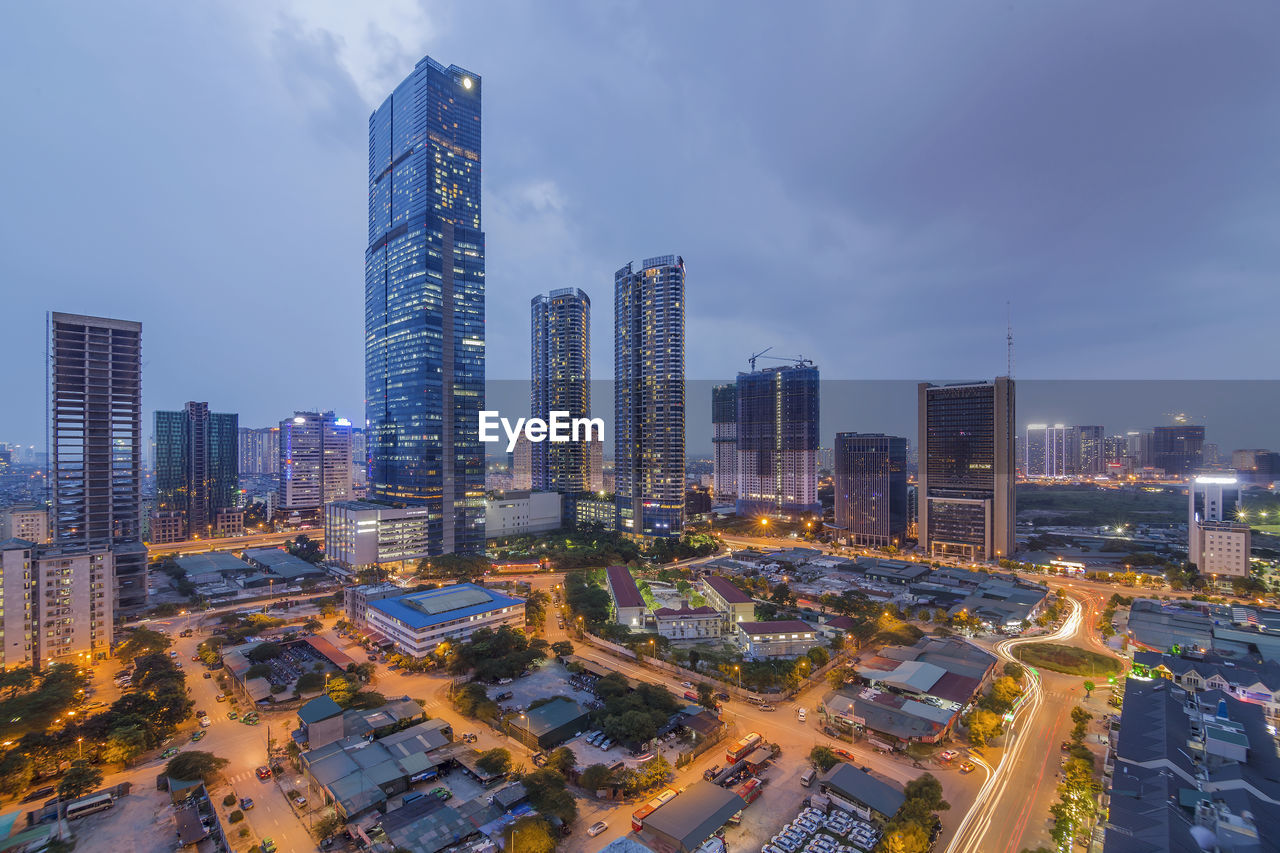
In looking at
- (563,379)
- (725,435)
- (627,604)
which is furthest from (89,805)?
(725,435)

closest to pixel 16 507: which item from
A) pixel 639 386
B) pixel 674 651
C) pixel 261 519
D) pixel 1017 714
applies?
pixel 261 519

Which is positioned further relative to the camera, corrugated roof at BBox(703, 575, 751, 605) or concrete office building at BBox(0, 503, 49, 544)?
concrete office building at BBox(0, 503, 49, 544)

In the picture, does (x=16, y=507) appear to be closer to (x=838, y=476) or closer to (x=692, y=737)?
(x=692, y=737)

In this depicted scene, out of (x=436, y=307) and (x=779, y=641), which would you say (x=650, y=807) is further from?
(x=436, y=307)

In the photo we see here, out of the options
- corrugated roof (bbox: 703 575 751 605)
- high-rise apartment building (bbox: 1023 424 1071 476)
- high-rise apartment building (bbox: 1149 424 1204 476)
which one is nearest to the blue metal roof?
corrugated roof (bbox: 703 575 751 605)

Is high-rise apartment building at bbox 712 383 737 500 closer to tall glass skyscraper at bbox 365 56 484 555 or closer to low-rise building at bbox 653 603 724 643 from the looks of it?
tall glass skyscraper at bbox 365 56 484 555

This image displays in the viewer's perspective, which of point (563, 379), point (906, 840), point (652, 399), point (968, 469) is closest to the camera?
point (906, 840)
